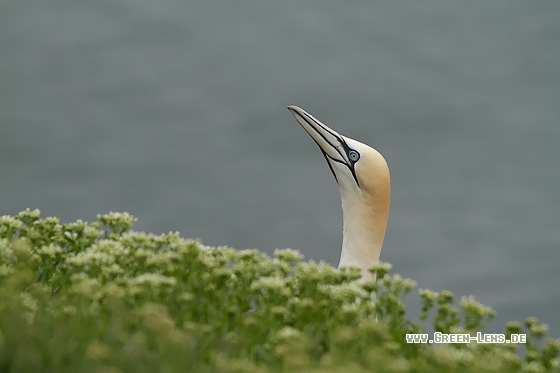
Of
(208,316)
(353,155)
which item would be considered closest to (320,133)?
(353,155)

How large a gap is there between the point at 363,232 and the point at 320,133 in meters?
1.01

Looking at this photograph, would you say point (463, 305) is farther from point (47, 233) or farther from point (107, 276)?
point (47, 233)

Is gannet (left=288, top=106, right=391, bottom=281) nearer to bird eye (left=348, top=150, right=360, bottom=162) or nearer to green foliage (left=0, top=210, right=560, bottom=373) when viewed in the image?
bird eye (left=348, top=150, right=360, bottom=162)

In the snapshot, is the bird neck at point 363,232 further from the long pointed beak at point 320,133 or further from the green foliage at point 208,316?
the green foliage at point 208,316

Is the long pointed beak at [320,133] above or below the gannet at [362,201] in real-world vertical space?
above

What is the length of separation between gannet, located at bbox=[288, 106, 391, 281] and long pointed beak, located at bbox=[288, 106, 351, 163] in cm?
7

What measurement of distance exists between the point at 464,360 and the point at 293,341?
2.81ft

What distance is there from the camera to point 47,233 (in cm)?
607

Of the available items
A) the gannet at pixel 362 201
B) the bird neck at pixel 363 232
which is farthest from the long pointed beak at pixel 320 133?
the bird neck at pixel 363 232

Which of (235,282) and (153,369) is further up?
(235,282)

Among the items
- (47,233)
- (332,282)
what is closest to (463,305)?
(332,282)

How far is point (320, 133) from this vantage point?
287 inches

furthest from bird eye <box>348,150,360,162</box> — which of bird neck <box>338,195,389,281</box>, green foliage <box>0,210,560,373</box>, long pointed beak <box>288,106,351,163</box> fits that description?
green foliage <box>0,210,560,373</box>

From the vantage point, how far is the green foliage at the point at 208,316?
3504mm
